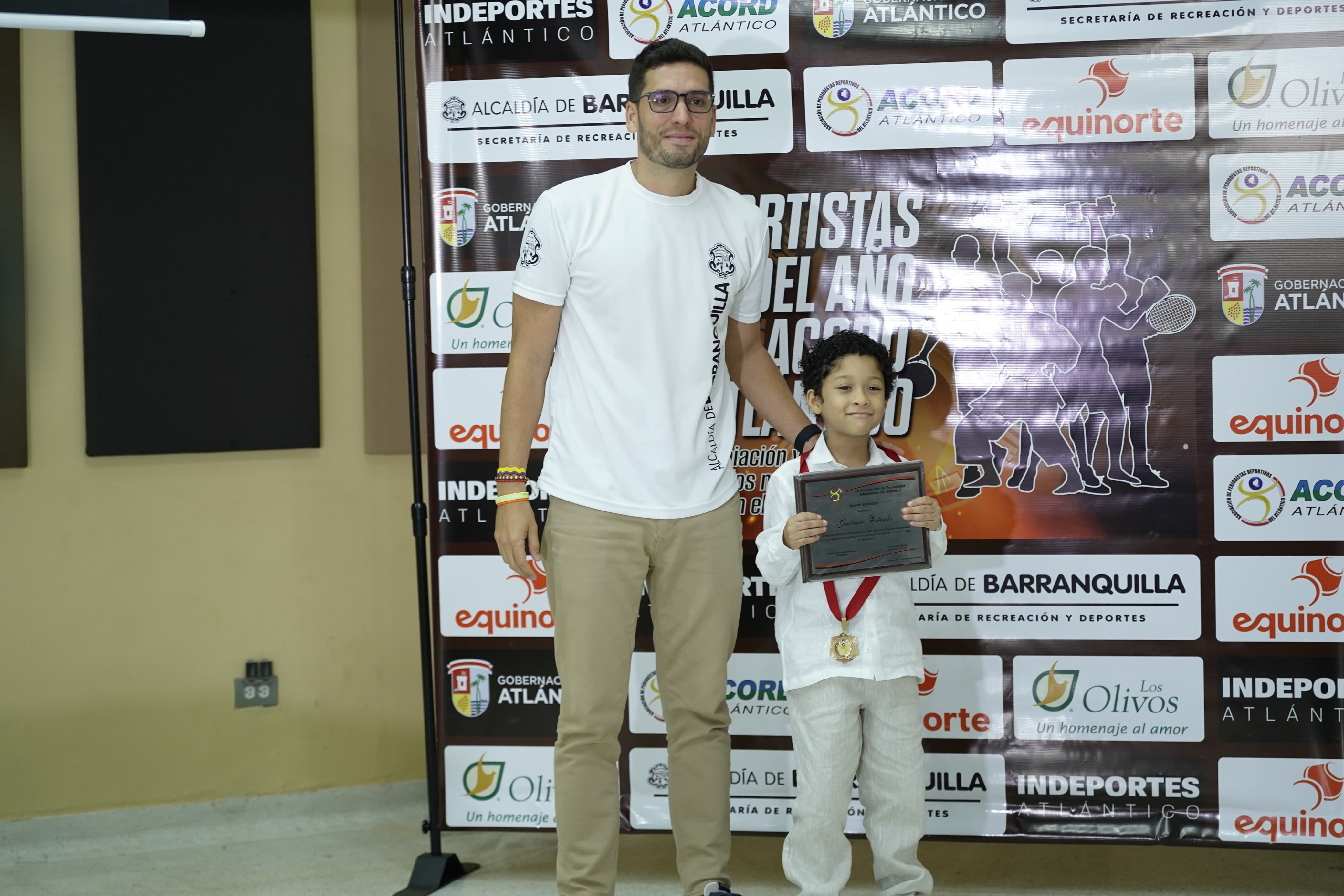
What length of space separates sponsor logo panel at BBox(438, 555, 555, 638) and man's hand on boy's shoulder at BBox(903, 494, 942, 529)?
3.75 ft

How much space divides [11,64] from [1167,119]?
10.9 feet

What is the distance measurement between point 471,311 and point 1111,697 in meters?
2.06

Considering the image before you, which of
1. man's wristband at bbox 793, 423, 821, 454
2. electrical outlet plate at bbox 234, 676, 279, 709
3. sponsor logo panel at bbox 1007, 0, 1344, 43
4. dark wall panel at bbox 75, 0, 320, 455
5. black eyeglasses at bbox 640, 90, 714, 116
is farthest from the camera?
electrical outlet plate at bbox 234, 676, 279, 709

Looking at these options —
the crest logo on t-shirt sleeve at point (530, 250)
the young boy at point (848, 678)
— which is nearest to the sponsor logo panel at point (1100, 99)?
the young boy at point (848, 678)

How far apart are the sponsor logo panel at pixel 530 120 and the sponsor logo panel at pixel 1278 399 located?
1.50 m

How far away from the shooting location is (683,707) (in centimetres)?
251

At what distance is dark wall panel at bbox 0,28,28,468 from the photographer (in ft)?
10.7

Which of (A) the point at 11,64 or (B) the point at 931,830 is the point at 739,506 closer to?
(B) the point at 931,830

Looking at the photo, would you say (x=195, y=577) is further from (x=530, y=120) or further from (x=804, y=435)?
(x=804, y=435)

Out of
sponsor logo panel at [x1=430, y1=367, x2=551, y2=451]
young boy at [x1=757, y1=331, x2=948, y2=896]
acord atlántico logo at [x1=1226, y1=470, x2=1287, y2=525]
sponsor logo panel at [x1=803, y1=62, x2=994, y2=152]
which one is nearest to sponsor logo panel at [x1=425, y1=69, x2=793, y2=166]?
sponsor logo panel at [x1=803, y1=62, x2=994, y2=152]

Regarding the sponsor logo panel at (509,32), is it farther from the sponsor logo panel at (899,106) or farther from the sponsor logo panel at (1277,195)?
the sponsor logo panel at (1277,195)

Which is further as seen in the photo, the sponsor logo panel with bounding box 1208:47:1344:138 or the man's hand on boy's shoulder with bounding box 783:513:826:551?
the sponsor logo panel with bounding box 1208:47:1344:138

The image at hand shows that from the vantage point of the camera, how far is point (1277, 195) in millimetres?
2908

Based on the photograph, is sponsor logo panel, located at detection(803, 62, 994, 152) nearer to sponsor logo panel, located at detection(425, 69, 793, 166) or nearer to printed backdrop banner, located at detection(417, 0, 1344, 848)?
printed backdrop banner, located at detection(417, 0, 1344, 848)
